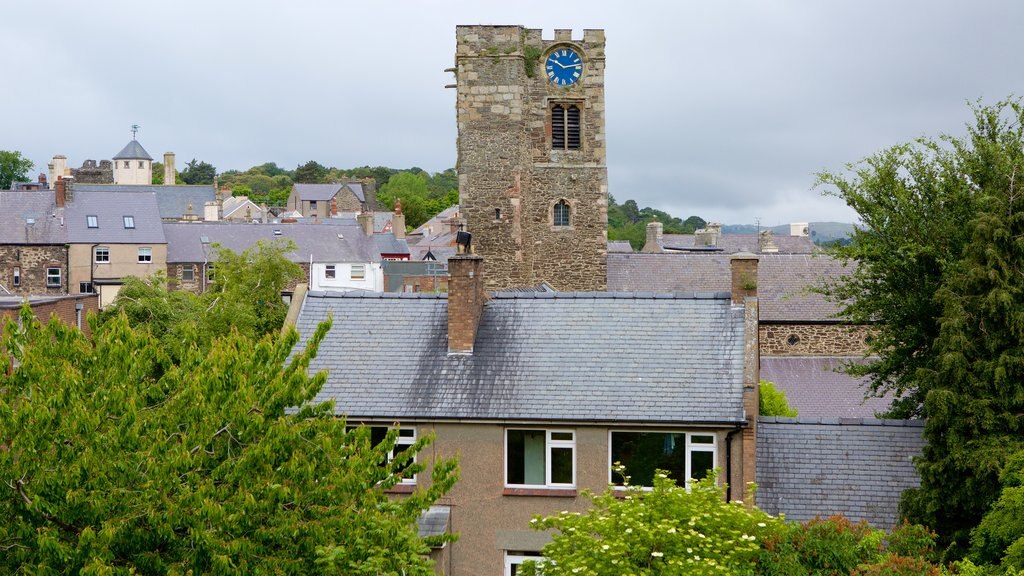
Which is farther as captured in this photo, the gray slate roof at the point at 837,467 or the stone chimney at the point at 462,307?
the stone chimney at the point at 462,307

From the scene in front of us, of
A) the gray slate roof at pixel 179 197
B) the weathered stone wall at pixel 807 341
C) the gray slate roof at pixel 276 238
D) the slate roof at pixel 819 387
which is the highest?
the gray slate roof at pixel 179 197

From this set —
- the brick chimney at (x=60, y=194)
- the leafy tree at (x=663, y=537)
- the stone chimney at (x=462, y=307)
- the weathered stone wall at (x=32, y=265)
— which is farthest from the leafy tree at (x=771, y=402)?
the brick chimney at (x=60, y=194)

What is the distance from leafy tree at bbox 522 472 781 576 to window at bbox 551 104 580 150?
97.1 ft

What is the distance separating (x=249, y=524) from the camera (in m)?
14.8

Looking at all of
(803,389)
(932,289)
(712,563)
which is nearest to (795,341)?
(803,389)

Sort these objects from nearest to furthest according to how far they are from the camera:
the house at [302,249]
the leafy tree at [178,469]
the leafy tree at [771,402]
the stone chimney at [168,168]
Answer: the leafy tree at [178,469] < the leafy tree at [771,402] < the house at [302,249] < the stone chimney at [168,168]

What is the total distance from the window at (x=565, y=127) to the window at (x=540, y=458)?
25723 mm

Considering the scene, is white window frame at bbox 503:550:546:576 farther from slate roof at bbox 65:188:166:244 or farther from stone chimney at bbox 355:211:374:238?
stone chimney at bbox 355:211:374:238

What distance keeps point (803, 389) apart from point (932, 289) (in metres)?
16.4

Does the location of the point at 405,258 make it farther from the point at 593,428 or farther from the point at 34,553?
the point at 34,553

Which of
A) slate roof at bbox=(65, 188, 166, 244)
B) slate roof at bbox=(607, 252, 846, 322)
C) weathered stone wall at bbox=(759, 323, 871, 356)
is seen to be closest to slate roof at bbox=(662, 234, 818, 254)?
slate roof at bbox=(65, 188, 166, 244)

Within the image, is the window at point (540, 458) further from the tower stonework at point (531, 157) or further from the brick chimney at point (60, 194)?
the brick chimney at point (60, 194)

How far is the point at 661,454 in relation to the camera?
22141 mm

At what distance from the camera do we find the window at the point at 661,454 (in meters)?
22.0
